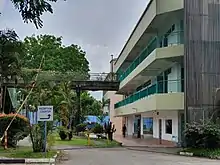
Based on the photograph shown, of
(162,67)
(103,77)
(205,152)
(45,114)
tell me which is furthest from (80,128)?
(45,114)

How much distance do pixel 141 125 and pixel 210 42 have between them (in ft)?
71.0

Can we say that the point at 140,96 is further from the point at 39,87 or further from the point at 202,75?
the point at 39,87

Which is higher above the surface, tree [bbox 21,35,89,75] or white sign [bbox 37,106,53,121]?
tree [bbox 21,35,89,75]

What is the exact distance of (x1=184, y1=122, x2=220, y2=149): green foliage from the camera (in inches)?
928

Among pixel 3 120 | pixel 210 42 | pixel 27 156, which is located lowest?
pixel 27 156

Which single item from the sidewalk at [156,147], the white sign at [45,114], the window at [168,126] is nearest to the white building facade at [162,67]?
the window at [168,126]

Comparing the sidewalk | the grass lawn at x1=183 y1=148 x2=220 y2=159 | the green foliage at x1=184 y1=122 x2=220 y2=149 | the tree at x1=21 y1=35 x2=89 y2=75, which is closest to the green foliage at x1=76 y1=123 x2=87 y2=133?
the tree at x1=21 y1=35 x2=89 y2=75

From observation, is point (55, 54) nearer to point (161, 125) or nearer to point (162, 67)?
point (161, 125)

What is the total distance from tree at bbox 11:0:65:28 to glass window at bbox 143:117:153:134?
1328 inches

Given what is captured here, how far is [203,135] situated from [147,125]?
19.6m

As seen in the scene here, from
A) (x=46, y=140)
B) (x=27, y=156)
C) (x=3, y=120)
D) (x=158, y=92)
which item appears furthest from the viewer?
(x=158, y=92)

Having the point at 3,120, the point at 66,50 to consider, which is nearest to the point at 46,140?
the point at 3,120

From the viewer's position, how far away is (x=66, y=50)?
183ft

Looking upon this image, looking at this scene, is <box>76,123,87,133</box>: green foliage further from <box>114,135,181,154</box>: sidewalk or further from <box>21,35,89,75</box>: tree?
<box>114,135,181,154</box>: sidewalk
